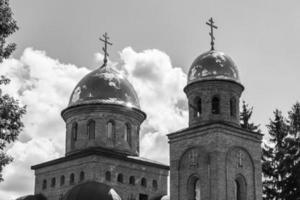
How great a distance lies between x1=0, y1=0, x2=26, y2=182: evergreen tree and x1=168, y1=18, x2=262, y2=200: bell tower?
12497mm

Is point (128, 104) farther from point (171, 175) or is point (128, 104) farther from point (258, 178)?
point (258, 178)

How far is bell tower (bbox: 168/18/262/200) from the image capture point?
24156 millimetres

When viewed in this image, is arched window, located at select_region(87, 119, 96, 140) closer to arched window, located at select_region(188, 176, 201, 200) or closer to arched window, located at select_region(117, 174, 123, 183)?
arched window, located at select_region(117, 174, 123, 183)

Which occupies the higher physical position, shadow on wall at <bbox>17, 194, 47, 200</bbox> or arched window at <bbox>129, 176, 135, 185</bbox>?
arched window at <bbox>129, 176, 135, 185</bbox>

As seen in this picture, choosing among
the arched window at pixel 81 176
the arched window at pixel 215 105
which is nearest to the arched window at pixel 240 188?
the arched window at pixel 215 105

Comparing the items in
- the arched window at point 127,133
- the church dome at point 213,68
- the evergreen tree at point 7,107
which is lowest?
the evergreen tree at point 7,107

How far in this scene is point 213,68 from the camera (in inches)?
1019

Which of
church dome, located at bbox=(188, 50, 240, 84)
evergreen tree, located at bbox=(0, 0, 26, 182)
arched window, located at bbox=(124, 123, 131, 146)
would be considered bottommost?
evergreen tree, located at bbox=(0, 0, 26, 182)

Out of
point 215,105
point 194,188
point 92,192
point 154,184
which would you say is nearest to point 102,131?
point 154,184

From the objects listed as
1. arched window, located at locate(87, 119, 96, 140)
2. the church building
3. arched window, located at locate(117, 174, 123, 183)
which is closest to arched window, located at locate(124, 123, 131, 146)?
the church building

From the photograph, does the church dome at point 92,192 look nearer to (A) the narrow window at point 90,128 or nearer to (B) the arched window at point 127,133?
(A) the narrow window at point 90,128

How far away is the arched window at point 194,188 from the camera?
25.0 meters

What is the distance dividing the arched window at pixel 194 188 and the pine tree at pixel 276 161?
7.73 meters

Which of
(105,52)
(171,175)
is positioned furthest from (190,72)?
(105,52)
